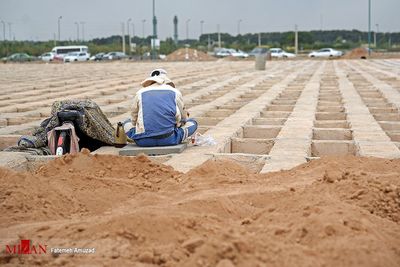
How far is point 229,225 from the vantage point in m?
3.81

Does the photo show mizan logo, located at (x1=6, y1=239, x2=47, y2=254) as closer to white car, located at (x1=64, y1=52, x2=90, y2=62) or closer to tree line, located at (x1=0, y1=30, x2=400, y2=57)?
white car, located at (x1=64, y1=52, x2=90, y2=62)

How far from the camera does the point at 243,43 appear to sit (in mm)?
97688

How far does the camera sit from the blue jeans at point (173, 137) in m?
7.29

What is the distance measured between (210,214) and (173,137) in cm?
336

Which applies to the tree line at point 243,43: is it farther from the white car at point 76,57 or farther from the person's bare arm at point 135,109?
the person's bare arm at point 135,109

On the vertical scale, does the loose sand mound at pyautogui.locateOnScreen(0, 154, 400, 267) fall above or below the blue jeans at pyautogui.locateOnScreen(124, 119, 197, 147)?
below

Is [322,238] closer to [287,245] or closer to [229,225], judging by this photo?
[287,245]

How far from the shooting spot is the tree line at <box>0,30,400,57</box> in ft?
241

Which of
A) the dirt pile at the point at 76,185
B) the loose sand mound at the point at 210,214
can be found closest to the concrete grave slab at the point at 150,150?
the dirt pile at the point at 76,185

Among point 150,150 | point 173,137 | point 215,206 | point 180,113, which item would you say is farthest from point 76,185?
point 180,113

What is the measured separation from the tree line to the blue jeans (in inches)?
2505

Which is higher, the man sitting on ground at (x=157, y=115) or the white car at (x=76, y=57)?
the white car at (x=76, y=57)

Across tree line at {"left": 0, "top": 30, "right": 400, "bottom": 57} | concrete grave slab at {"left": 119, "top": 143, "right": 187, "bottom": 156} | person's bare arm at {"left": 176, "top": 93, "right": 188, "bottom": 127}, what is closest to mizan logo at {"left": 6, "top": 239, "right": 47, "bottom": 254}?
concrete grave slab at {"left": 119, "top": 143, "right": 187, "bottom": 156}

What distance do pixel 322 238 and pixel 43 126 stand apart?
507 cm
